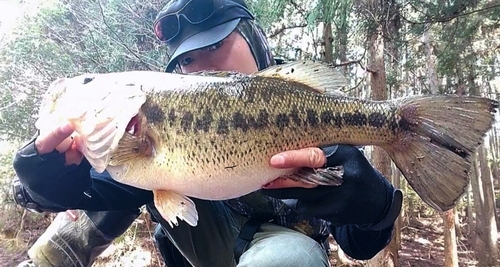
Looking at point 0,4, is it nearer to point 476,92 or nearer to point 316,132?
point 316,132

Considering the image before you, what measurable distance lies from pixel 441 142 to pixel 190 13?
57.9 inches

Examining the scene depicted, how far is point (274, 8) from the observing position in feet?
21.8

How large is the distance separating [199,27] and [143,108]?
96cm

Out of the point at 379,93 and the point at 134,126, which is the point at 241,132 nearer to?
the point at 134,126

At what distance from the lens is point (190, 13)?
237 centimetres

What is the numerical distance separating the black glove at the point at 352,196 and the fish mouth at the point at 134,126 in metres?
0.56

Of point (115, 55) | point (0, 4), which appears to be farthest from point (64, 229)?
point (0, 4)

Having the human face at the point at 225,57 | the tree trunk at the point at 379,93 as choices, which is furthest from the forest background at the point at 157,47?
the human face at the point at 225,57

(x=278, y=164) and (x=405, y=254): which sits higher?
(x=278, y=164)

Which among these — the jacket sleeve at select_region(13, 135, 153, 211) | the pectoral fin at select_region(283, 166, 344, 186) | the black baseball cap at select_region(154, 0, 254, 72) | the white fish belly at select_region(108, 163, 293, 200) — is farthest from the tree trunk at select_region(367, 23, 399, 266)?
the white fish belly at select_region(108, 163, 293, 200)

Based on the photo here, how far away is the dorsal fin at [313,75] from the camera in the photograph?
1635mm

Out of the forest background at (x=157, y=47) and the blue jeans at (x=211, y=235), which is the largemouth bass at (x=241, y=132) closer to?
the blue jeans at (x=211, y=235)

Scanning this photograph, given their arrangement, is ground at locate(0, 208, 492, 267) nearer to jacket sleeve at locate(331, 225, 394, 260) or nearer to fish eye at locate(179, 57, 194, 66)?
fish eye at locate(179, 57, 194, 66)

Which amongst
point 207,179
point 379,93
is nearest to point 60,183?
point 207,179
